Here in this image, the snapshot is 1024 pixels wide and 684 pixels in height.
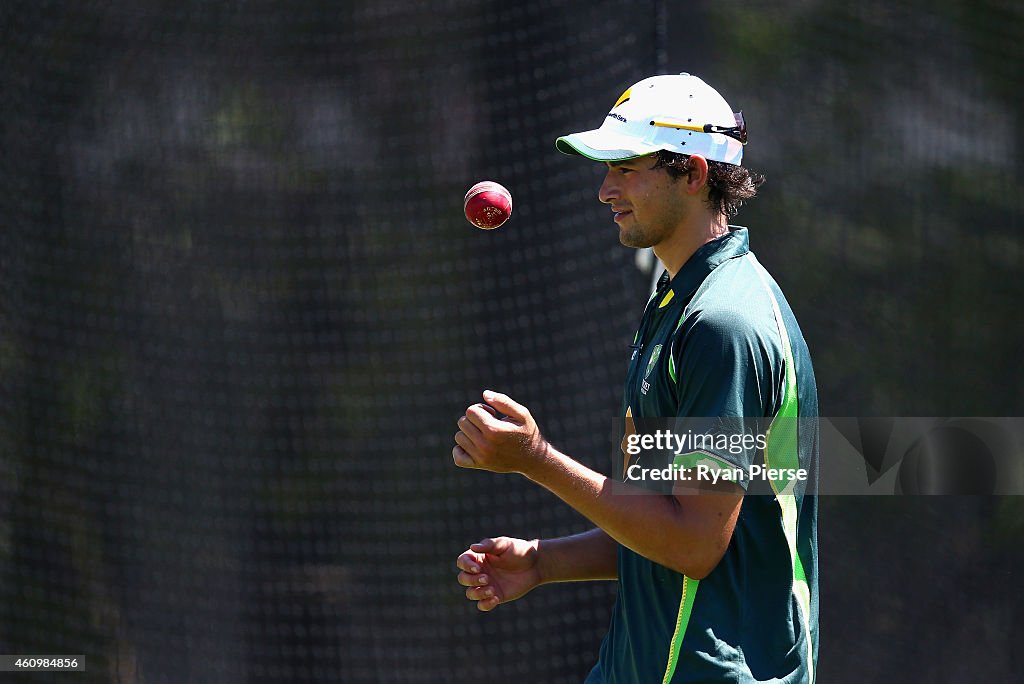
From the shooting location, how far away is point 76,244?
457 centimetres

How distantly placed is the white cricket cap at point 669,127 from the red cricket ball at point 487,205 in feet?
2.19

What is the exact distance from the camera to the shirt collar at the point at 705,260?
2.07 metres

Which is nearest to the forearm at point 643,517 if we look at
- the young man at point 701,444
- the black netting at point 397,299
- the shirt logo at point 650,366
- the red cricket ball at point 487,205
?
the young man at point 701,444

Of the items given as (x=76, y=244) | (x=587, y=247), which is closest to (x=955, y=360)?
(x=587, y=247)

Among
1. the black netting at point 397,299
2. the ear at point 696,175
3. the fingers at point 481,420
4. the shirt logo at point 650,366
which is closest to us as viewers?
the fingers at point 481,420

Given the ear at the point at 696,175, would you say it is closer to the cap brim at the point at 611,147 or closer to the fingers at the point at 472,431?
the cap brim at the point at 611,147

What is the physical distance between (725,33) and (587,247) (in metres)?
0.80

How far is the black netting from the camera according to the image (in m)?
3.95

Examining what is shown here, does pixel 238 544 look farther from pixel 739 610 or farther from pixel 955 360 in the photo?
pixel 739 610

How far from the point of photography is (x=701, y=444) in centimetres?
184

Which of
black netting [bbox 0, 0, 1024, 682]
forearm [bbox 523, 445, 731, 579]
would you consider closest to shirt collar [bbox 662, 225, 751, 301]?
forearm [bbox 523, 445, 731, 579]

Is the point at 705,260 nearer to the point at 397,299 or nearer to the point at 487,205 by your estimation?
the point at 487,205

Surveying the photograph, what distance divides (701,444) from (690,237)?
0.46 meters

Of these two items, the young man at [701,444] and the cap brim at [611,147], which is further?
the cap brim at [611,147]
